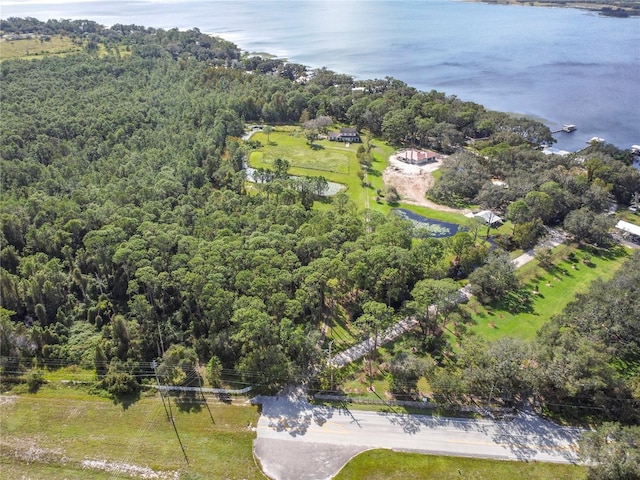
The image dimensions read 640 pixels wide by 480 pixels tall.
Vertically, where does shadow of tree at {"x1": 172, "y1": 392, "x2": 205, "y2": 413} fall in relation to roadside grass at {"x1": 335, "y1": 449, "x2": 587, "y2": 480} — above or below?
above

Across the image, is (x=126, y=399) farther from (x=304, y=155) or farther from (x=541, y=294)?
(x=304, y=155)

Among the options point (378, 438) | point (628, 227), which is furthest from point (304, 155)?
point (378, 438)

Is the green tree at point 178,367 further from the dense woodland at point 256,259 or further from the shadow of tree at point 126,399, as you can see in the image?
the shadow of tree at point 126,399

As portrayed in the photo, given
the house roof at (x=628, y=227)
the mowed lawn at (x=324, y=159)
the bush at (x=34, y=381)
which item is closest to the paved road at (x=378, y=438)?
the bush at (x=34, y=381)

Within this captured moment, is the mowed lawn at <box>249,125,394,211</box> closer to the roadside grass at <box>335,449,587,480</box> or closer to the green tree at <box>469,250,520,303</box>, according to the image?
the green tree at <box>469,250,520,303</box>

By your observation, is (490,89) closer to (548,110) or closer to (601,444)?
(548,110)

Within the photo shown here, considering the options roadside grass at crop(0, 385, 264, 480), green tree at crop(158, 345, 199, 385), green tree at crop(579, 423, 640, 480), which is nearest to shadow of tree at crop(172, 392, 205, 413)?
roadside grass at crop(0, 385, 264, 480)
